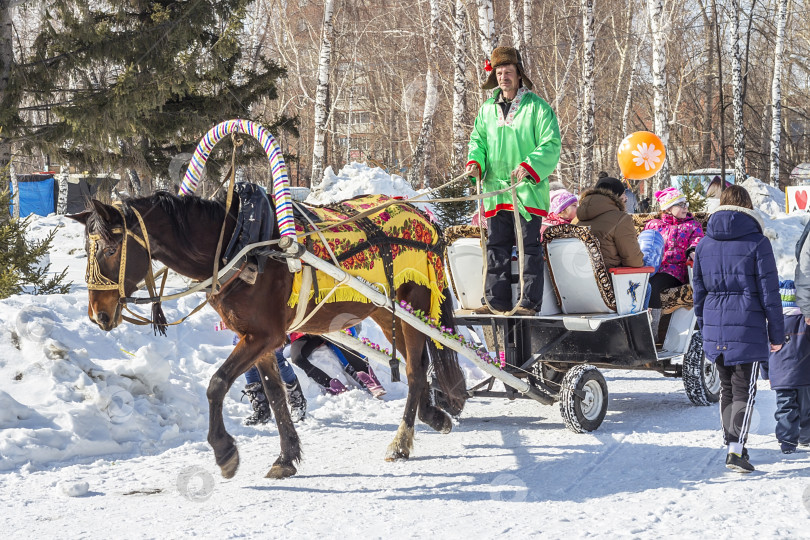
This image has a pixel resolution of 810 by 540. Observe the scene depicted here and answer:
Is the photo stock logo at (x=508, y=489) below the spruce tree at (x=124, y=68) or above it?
below

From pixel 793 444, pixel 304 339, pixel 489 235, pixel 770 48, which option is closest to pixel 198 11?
pixel 304 339

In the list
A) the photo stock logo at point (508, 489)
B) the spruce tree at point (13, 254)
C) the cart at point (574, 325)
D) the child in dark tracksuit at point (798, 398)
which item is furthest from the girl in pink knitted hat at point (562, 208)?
the spruce tree at point (13, 254)

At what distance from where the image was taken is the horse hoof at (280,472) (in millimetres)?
4691

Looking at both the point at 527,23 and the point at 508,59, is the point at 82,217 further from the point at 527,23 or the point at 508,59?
the point at 527,23

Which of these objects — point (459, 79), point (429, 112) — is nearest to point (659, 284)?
point (459, 79)

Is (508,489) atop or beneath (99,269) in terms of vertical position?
beneath

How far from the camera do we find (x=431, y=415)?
5848 mm

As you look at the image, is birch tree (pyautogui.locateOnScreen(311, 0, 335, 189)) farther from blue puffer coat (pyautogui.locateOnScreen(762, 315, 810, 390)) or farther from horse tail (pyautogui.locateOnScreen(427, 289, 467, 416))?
blue puffer coat (pyautogui.locateOnScreen(762, 315, 810, 390))

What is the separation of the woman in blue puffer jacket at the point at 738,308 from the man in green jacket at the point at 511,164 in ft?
4.01

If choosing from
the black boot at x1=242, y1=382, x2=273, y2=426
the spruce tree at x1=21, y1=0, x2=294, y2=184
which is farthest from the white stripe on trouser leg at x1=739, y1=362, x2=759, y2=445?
the spruce tree at x1=21, y1=0, x2=294, y2=184

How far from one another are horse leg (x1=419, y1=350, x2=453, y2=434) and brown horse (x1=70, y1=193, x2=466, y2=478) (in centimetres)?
41

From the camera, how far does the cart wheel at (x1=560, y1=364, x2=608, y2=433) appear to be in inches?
223

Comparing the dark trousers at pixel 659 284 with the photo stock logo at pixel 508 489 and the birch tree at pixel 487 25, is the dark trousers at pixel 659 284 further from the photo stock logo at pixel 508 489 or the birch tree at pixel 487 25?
the birch tree at pixel 487 25

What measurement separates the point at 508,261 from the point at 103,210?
286 centimetres
